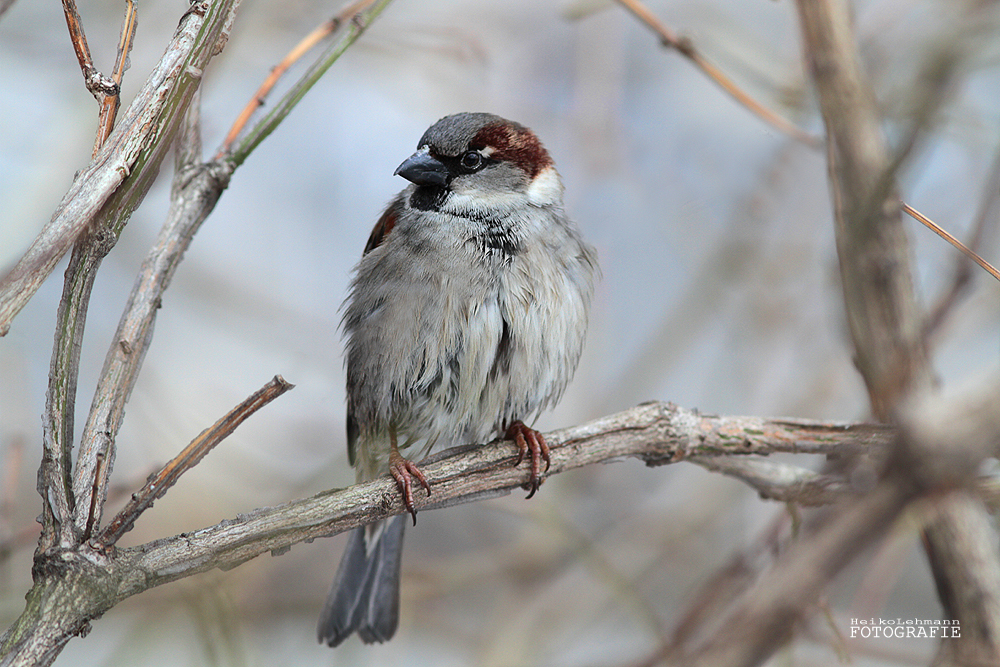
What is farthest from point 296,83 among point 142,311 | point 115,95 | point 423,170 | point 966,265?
point 966,265

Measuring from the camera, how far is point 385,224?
2.84 m

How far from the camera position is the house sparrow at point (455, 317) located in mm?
2506

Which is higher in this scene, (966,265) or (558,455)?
(966,265)

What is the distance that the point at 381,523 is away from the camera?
118 inches

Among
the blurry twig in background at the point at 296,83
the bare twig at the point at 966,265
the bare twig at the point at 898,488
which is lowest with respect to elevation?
the bare twig at the point at 898,488

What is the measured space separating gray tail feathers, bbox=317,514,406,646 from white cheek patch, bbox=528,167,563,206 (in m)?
1.34

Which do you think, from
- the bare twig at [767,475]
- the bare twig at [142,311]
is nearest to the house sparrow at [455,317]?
the bare twig at [767,475]

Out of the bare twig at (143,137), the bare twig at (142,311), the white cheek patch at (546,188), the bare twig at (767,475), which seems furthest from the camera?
the white cheek patch at (546,188)

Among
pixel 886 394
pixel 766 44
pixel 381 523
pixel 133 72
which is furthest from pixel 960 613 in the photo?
pixel 766 44

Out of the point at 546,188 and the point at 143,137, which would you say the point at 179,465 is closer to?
the point at 143,137

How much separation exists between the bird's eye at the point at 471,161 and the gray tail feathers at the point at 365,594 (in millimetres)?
1363

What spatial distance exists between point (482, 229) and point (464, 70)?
181cm

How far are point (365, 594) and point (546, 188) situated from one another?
1583mm

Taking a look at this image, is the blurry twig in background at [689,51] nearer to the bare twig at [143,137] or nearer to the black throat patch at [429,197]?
the black throat patch at [429,197]
